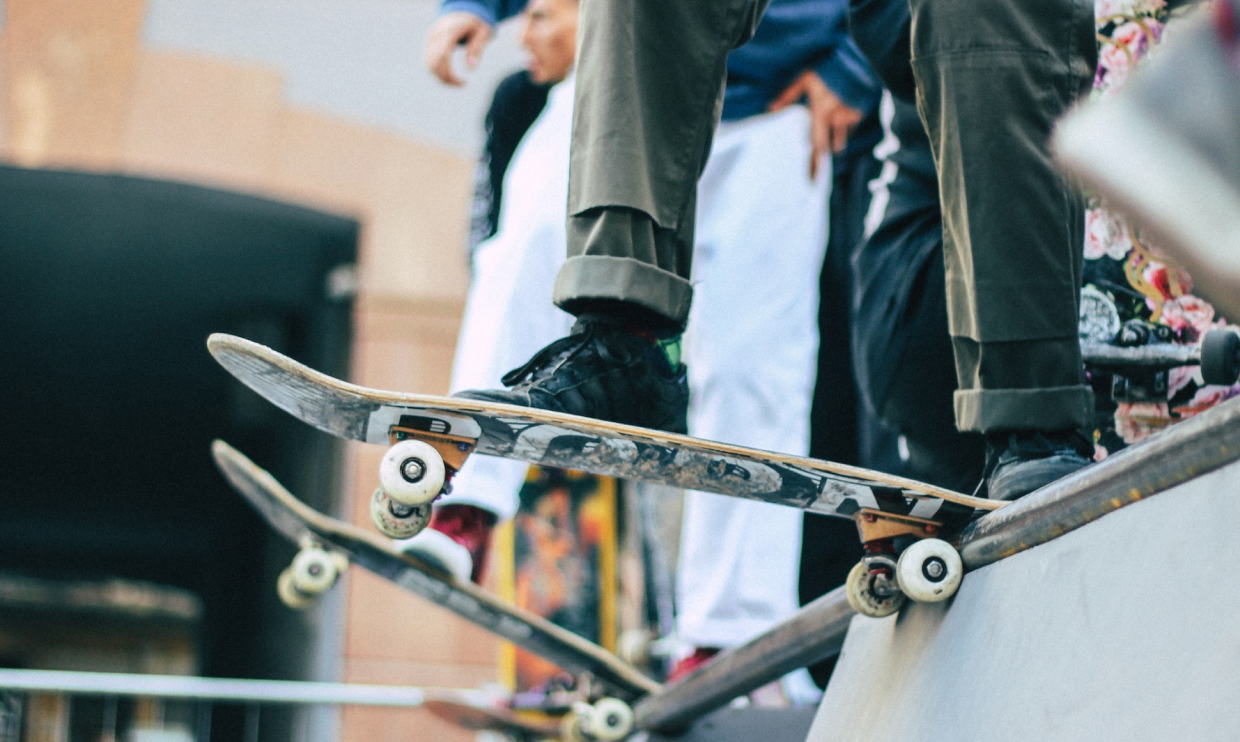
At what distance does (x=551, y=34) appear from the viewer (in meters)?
3.31

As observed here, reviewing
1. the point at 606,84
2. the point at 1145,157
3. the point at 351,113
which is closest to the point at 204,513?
the point at 351,113

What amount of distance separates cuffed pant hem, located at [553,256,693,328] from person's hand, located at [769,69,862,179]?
4.62 ft

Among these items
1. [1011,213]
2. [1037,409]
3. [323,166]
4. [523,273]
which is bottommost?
[1037,409]

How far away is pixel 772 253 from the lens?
296 cm

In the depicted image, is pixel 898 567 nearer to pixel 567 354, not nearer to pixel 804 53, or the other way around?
pixel 567 354

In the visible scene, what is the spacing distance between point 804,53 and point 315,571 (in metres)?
1.59

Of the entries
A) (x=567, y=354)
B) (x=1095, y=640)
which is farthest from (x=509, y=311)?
(x=1095, y=640)

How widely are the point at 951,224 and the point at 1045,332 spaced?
20 cm

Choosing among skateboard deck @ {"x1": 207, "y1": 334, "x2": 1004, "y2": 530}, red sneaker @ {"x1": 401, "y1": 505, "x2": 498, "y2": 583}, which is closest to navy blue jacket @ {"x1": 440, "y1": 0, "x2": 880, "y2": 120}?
red sneaker @ {"x1": 401, "y1": 505, "x2": 498, "y2": 583}

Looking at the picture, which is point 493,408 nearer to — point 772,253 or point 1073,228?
point 1073,228

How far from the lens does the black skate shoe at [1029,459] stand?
146 centimetres

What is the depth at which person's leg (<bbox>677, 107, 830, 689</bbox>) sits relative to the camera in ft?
8.93

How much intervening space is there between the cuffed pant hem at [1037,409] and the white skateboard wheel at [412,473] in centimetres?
67

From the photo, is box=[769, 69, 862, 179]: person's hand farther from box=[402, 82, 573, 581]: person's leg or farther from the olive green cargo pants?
the olive green cargo pants
